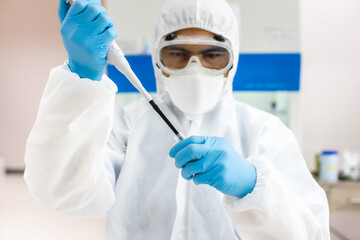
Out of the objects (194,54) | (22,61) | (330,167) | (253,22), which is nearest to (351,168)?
(330,167)

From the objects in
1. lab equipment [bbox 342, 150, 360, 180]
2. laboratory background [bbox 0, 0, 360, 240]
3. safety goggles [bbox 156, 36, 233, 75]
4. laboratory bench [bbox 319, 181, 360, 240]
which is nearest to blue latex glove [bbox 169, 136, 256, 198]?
safety goggles [bbox 156, 36, 233, 75]

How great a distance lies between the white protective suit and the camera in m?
0.79

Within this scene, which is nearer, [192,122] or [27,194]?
[192,122]

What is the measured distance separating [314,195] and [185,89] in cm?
50

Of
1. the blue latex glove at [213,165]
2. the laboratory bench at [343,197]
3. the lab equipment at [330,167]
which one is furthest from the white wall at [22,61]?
the blue latex glove at [213,165]

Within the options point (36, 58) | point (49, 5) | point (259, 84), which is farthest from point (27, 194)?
point (259, 84)

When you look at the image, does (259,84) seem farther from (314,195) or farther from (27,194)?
(27,194)

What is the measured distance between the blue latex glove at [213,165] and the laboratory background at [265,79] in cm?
132

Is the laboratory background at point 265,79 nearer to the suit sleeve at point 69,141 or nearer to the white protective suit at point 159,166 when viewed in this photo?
the white protective suit at point 159,166

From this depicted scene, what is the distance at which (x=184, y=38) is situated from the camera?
3.58 feet

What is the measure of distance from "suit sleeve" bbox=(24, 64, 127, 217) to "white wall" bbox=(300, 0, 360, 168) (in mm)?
2635

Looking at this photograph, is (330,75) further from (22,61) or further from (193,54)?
(22,61)

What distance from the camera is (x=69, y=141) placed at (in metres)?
0.79

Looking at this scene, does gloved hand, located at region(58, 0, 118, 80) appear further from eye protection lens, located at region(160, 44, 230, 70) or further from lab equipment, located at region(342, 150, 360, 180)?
lab equipment, located at region(342, 150, 360, 180)
